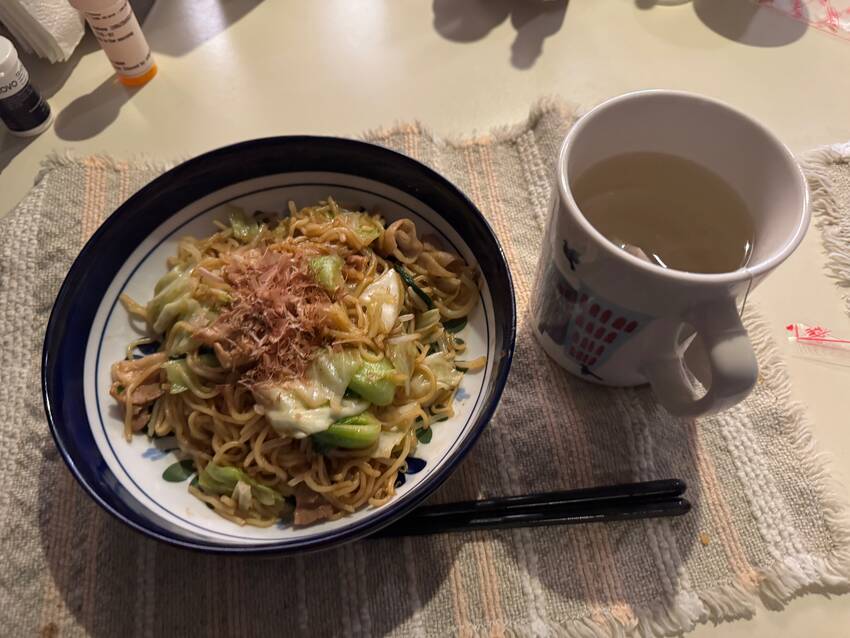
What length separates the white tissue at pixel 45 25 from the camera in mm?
1544

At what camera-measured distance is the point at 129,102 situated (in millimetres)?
1622

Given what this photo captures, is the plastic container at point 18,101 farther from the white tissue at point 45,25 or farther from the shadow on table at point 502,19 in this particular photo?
the shadow on table at point 502,19

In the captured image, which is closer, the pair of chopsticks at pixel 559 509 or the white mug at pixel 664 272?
the white mug at pixel 664 272

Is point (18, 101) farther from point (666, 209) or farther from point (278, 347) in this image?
point (666, 209)

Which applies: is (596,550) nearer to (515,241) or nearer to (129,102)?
(515,241)

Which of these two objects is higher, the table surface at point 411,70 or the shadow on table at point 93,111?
the shadow on table at point 93,111

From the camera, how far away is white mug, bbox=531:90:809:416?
30.1 inches

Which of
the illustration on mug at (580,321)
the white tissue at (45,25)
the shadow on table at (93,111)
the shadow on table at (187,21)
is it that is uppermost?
the white tissue at (45,25)

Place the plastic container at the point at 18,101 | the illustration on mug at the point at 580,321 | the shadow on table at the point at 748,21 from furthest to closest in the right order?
the shadow on table at the point at 748,21, the plastic container at the point at 18,101, the illustration on mug at the point at 580,321

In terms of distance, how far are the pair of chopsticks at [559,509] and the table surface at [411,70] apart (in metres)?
0.97

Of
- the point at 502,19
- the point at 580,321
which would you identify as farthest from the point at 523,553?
the point at 502,19

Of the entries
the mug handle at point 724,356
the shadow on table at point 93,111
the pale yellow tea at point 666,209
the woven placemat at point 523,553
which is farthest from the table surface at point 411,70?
the mug handle at point 724,356

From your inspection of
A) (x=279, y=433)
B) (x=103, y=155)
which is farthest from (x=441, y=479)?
(x=103, y=155)

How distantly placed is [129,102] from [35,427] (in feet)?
3.16
